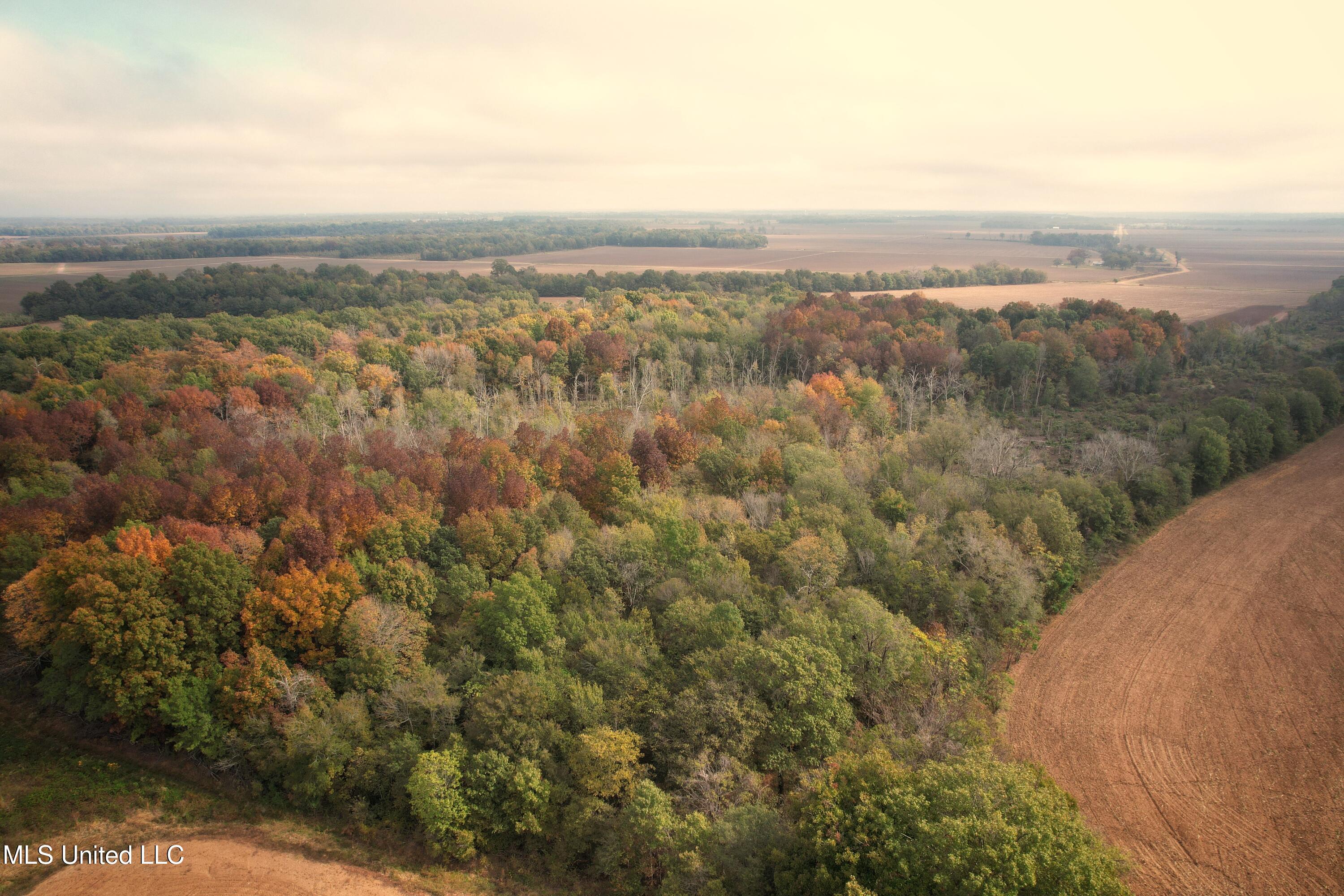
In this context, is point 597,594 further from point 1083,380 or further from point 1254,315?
point 1254,315

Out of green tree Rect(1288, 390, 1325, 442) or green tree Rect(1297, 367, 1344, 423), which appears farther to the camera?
green tree Rect(1297, 367, 1344, 423)

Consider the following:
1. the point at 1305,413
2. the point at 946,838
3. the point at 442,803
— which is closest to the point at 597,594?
the point at 442,803

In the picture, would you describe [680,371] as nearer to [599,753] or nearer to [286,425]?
[286,425]

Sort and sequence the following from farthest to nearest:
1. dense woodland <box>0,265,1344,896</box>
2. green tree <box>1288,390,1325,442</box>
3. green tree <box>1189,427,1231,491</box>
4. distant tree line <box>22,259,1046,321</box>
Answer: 1. distant tree line <box>22,259,1046,321</box>
2. green tree <box>1288,390,1325,442</box>
3. green tree <box>1189,427,1231,491</box>
4. dense woodland <box>0,265,1344,896</box>

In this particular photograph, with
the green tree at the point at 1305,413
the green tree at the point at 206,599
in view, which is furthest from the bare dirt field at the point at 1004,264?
the green tree at the point at 206,599

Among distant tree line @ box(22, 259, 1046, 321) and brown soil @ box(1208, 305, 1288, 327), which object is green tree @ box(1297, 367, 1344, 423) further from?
distant tree line @ box(22, 259, 1046, 321)

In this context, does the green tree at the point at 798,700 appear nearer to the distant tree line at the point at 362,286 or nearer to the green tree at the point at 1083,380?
the green tree at the point at 1083,380

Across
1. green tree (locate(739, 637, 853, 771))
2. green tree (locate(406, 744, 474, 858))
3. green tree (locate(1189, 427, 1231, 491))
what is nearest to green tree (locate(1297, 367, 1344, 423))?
green tree (locate(1189, 427, 1231, 491))
